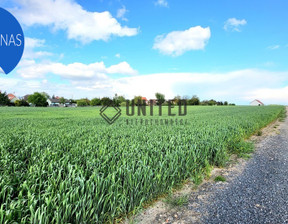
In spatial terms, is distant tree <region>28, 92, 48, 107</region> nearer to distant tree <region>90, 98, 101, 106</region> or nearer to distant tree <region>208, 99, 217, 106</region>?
distant tree <region>90, 98, 101, 106</region>

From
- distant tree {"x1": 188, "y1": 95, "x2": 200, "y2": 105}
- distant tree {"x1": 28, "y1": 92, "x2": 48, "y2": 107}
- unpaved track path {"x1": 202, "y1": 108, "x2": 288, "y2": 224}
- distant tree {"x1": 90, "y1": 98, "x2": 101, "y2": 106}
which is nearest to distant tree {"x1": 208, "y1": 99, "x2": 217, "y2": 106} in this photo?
distant tree {"x1": 188, "y1": 95, "x2": 200, "y2": 105}

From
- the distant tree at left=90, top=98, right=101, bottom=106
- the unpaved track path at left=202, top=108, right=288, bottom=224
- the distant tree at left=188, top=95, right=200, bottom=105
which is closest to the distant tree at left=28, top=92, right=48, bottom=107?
the distant tree at left=90, top=98, right=101, bottom=106

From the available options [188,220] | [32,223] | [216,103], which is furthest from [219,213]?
[216,103]

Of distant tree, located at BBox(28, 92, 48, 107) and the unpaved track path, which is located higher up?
distant tree, located at BBox(28, 92, 48, 107)

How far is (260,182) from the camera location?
4293mm

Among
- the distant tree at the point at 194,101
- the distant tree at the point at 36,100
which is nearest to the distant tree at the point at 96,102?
the distant tree at the point at 36,100

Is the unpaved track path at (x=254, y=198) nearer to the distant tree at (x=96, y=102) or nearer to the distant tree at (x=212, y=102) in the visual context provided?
the distant tree at (x=212, y=102)

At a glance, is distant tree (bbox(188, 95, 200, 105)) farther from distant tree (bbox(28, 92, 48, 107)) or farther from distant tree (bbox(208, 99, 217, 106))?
distant tree (bbox(28, 92, 48, 107))

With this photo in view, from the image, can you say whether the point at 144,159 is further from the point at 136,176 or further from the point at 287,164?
the point at 287,164

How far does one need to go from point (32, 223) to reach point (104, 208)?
→ 92cm

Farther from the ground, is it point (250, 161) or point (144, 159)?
point (144, 159)

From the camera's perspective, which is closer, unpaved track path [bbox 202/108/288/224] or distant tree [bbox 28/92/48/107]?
unpaved track path [bbox 202/108/288/224]

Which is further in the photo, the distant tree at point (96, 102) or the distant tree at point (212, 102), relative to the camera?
the distant tree at point (96, 102)

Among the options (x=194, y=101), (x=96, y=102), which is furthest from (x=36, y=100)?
(x=194, y=101)
